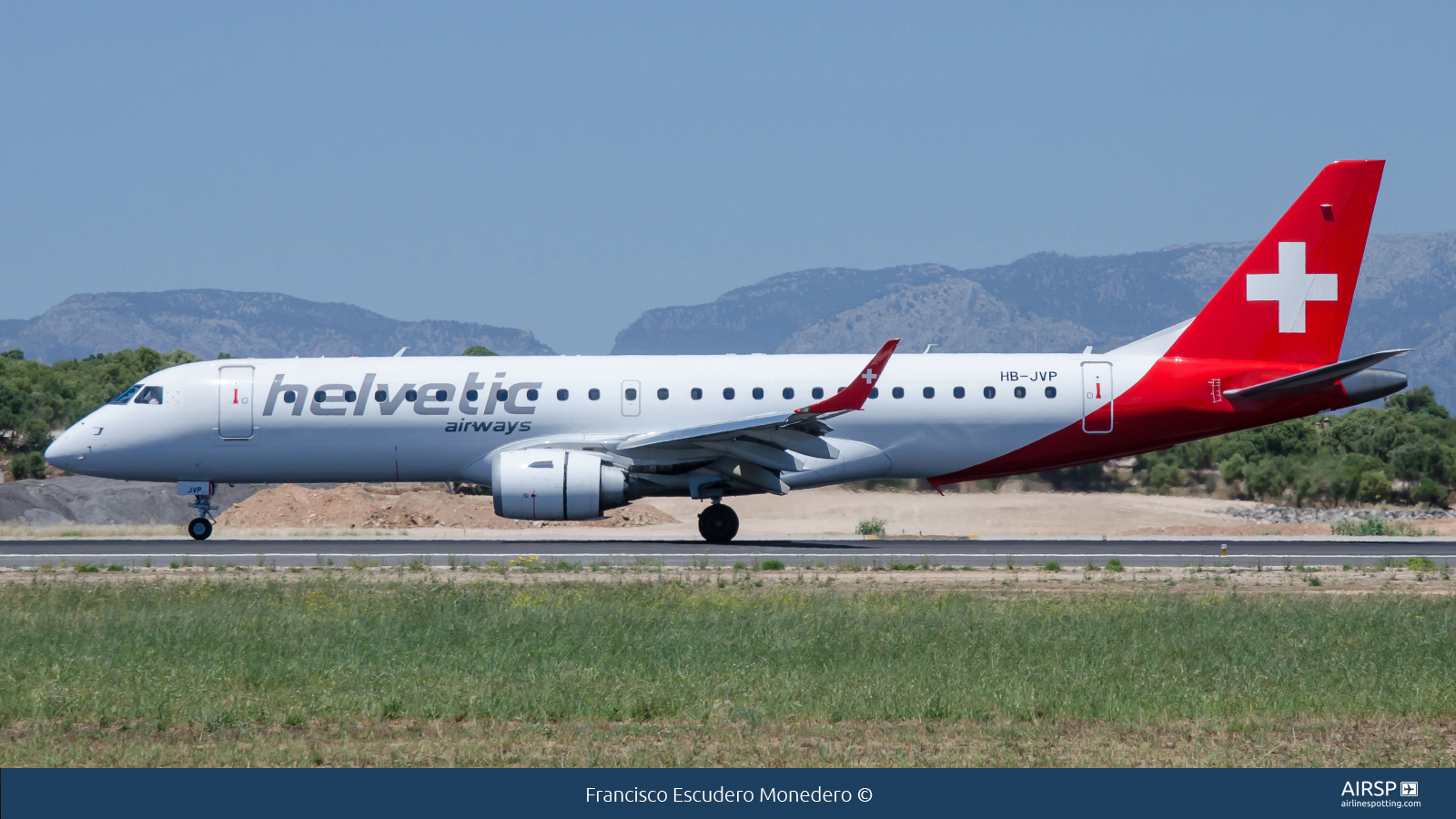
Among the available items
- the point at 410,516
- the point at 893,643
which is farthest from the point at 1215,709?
the point at 410,516

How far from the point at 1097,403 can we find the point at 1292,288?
181 inches

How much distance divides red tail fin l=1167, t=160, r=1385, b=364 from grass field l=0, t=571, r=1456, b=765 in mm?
11693

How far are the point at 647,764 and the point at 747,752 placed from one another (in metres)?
0.70

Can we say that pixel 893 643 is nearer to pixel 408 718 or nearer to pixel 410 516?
pixel 408 718

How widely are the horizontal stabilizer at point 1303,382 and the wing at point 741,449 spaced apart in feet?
22.9

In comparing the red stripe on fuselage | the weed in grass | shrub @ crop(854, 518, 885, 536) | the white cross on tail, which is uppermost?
the white cross on tail

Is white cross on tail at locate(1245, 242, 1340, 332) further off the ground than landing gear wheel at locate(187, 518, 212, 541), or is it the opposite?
white cross on tail at locate(1245, 242, 1340, 332)

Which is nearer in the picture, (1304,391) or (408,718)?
(408,718)

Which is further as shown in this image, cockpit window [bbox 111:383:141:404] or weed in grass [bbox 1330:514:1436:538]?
weed in grass [bbox 1330:514:1436:538]

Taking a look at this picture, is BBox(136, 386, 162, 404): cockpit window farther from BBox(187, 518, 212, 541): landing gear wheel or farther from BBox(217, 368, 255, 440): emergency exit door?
BBox(187, 518, 212, 541): landing gear wheel

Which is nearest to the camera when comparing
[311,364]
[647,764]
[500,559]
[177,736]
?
[647,764]

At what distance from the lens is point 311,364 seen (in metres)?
27.3

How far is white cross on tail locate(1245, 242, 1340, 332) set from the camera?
2666 centimetres

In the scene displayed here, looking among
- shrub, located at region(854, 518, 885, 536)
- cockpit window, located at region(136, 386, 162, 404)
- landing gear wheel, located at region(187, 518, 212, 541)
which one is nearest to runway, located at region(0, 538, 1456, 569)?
landing gear wheel, located at region(187, 518, 212, 541)
